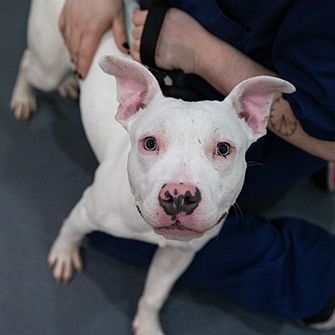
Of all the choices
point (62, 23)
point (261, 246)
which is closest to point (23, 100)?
point (62, 23)

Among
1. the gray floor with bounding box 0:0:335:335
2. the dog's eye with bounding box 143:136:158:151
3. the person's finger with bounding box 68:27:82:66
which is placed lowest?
the gray floor with bounding box 0:0:335:335

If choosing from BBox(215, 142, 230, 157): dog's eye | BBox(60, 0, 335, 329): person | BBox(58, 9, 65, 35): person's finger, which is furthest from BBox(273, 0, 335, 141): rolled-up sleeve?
BBox(58, 9, 65, 35): person's finger

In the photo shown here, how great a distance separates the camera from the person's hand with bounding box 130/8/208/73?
1.31 metres

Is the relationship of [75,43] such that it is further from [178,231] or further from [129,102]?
[178,231]

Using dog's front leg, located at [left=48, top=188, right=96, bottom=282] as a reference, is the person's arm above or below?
above

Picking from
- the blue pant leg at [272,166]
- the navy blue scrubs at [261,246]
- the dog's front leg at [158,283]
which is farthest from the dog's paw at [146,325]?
the blue pant leg at [272,166]

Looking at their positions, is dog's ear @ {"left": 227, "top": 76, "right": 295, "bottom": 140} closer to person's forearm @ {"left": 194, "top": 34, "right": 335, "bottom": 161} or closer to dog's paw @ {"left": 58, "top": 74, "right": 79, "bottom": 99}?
person's forearm @ {"left": 194, "top": 34, "right": 335, "bottom": 161}

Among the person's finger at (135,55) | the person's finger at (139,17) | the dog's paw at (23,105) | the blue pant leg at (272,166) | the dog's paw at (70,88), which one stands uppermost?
the person's finger at (139,17)

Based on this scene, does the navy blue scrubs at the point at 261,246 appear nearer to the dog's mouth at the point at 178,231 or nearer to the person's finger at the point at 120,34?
the person's finger at the point at 120,34

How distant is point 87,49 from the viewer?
1.43m

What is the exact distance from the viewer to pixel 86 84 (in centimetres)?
147

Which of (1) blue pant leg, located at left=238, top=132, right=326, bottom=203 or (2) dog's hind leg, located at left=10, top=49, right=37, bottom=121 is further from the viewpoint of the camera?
(2) dog's hind leg, located at left=10, top=49, right=37, bottom=121

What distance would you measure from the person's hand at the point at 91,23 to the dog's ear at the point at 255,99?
430 millimetres

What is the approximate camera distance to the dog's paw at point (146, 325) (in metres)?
1.53
